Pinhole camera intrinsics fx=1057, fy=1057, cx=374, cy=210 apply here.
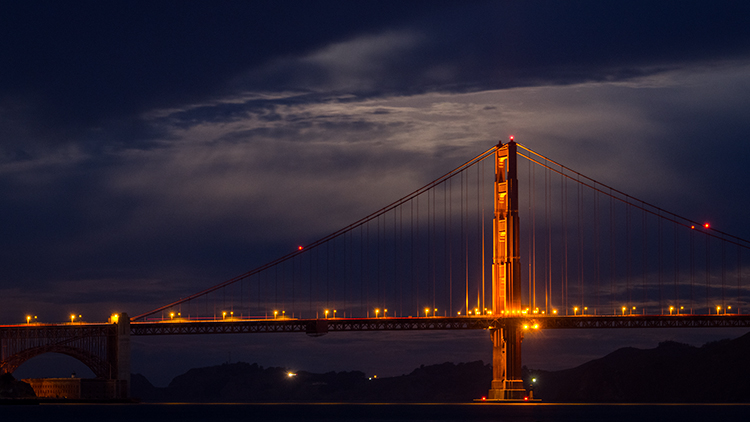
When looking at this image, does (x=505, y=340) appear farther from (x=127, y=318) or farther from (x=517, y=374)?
(x=127, y=318)

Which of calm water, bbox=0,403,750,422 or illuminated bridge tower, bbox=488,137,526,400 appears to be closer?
calm water, bbox=0,403,750,422

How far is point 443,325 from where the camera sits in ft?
350

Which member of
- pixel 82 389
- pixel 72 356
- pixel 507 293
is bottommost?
pixel 82 389

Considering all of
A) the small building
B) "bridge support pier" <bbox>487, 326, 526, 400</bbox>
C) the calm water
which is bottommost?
the calm water

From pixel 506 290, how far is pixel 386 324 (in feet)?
49.2

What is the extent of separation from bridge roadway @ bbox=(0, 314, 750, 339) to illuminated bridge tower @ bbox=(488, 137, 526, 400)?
4.04 feet

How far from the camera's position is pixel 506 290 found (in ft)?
→ 330

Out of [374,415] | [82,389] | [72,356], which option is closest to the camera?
[374,415]

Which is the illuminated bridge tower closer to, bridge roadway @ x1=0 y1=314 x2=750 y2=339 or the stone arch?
bridge roadway @ x1=0 y1=314 x2=750 y2=339

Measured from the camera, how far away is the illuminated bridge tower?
98.9 metres

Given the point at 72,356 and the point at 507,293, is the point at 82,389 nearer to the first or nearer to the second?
the point at 72,356

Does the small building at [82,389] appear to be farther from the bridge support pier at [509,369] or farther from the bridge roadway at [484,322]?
the bridge support pier at [509,369]

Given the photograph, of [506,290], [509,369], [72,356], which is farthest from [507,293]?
[72,356]

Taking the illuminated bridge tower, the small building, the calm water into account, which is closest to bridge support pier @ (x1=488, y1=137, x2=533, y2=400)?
the illuminated bridge tower
